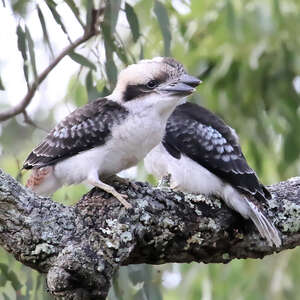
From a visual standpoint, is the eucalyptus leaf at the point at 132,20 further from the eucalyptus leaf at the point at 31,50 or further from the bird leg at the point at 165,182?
the bird leg at the point at 165,182

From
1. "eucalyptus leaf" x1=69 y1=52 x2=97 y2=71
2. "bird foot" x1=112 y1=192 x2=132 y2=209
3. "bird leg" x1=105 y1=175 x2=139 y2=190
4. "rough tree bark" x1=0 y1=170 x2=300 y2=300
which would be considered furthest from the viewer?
"eucalyptus leaf" x1=69 y1=52 x2=97 y2=71

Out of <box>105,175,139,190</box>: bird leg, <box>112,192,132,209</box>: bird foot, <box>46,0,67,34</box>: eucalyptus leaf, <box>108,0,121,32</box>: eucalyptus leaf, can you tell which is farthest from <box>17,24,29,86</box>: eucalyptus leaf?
<box>112,192,132,209</box>: bird foot

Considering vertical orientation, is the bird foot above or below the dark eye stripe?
below

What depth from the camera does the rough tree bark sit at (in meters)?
2.28

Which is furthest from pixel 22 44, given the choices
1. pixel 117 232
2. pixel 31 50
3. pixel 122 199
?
pixel 117 232

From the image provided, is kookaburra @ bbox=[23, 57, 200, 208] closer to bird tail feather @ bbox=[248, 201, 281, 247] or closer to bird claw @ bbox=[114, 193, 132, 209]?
bird claw @ bbox=[114, 193, 132, 209]

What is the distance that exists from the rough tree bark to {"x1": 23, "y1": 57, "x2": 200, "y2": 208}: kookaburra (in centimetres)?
10

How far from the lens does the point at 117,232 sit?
2.42 meters

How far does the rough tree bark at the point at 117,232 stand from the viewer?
2279mm

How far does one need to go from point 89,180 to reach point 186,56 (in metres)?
1.87

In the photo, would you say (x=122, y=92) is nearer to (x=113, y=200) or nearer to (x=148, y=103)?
(x=148, y=103)

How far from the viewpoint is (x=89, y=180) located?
8.71 ft

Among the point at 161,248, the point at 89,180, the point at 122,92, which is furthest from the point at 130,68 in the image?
the point at 161,248

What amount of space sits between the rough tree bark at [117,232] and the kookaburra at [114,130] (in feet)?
0.32
